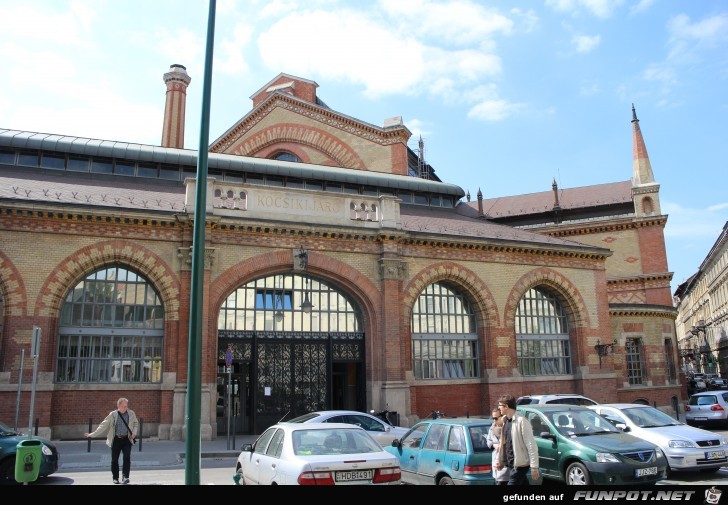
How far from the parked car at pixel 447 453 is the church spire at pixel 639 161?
3276 cm

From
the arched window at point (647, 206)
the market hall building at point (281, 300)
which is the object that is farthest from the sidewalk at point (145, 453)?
the arched window at point (647, 206)

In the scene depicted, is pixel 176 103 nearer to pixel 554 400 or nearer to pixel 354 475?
pixel 554 400

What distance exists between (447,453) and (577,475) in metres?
2.43

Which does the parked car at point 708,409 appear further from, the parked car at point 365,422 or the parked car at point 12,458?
the parked car at point 12,458

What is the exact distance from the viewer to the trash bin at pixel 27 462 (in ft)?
33.2

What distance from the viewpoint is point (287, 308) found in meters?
22.6

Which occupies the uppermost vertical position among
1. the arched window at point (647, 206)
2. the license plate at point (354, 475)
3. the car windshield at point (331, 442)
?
the arched window at point (647, 206)

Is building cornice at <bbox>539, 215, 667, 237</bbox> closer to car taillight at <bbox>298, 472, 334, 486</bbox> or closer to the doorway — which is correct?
the doorway

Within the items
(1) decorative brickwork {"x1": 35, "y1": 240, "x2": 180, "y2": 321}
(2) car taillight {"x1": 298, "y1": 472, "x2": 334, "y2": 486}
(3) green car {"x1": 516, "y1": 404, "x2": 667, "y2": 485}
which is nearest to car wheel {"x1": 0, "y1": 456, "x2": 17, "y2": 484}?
(2) car taillight {"x1": 298, "y1": 472, "x2": 334, "y2": 486}

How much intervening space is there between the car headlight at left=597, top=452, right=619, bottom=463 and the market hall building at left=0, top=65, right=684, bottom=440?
12.5m

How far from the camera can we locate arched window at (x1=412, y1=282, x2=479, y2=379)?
80.2 feet

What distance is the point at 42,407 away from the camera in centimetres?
1838

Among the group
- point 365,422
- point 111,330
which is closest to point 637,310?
point 365,422
